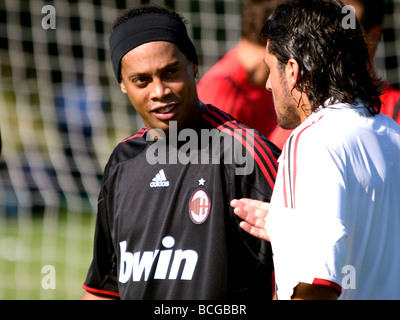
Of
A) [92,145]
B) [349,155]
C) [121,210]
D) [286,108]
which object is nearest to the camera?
[349,155]

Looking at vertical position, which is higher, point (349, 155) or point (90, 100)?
point (90, 100)

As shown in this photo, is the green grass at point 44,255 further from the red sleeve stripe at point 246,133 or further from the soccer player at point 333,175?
the soccer player at point 333,175

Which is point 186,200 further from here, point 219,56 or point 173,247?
point 219,56

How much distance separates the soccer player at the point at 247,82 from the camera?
3701 millimetres

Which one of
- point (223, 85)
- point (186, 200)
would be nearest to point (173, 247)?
point (186, 200)

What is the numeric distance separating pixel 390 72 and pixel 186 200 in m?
7.25

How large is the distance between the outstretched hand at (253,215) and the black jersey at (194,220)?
132 mm

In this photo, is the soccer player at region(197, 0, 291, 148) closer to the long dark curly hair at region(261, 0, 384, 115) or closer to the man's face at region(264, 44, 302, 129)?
the man's face at region(264, 44, 302, 129)

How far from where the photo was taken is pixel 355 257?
73.3 inches

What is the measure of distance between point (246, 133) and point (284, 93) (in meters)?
0.35

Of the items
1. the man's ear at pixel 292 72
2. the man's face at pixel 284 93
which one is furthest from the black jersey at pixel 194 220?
the man's ear at pixel 292 72

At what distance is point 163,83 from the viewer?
255 centimetres

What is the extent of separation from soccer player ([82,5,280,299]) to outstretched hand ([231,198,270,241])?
0.14 metres
